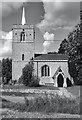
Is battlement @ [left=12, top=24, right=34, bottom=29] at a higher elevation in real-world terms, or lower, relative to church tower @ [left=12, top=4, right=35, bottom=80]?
higher

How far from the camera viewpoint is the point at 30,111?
526 inches

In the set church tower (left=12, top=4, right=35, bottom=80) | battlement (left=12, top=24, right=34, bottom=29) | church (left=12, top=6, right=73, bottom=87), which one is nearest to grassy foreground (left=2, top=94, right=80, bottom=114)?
church (left=12, top=6, right=73, bottom=87)

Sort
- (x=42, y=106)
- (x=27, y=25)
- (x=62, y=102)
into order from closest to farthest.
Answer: (x=42, y=106), (x=62, y=102), (x=27, y=25)

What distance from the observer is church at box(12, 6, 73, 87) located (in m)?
46.8

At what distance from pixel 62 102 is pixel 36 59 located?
3213cm

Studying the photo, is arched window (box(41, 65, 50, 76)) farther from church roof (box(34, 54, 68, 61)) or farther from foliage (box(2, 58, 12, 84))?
foliage (box(2, 58, 12, 84))

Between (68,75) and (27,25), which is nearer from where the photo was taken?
(68,75)

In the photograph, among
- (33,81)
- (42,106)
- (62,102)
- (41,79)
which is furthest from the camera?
(41,79)

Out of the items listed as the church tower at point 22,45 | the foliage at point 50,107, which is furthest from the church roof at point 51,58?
the foliage at point 50,107

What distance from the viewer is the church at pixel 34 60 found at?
46.8 metres

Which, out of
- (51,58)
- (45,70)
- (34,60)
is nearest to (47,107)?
(34,60)

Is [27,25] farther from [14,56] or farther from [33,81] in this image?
[33,81]

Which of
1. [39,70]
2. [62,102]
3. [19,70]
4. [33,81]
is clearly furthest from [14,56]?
[62,102]

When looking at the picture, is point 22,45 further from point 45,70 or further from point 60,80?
point 60,80
